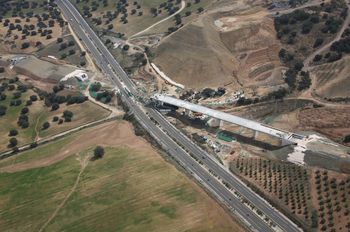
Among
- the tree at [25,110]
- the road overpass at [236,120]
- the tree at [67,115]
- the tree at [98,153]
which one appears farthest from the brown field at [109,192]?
the tree at [25,110]

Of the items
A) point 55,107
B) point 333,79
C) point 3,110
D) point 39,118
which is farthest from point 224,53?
point 3,110

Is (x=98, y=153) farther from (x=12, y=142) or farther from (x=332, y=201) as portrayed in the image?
(x=332, y=201)

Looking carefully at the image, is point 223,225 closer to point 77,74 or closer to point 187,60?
point 187,60

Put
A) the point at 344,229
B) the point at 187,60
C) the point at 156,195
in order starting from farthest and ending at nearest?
the point at 187,60, the point at 156,195, the point at 344,229

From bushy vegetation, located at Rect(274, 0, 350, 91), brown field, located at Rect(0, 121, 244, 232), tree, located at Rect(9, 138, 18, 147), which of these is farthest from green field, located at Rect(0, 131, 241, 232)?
bushy vegetation, located at Rect(274, 0, 350, 91)

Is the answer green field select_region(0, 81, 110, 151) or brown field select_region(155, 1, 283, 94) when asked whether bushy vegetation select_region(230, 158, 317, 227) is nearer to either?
brown field select_region(155, 1, 283, 94)

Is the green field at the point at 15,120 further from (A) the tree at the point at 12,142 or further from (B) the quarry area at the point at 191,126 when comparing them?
(A) the tree at the point at 12,142

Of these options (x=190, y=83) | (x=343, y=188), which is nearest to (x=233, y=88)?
(x=190, y=83)

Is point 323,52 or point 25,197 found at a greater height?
point 323,52
